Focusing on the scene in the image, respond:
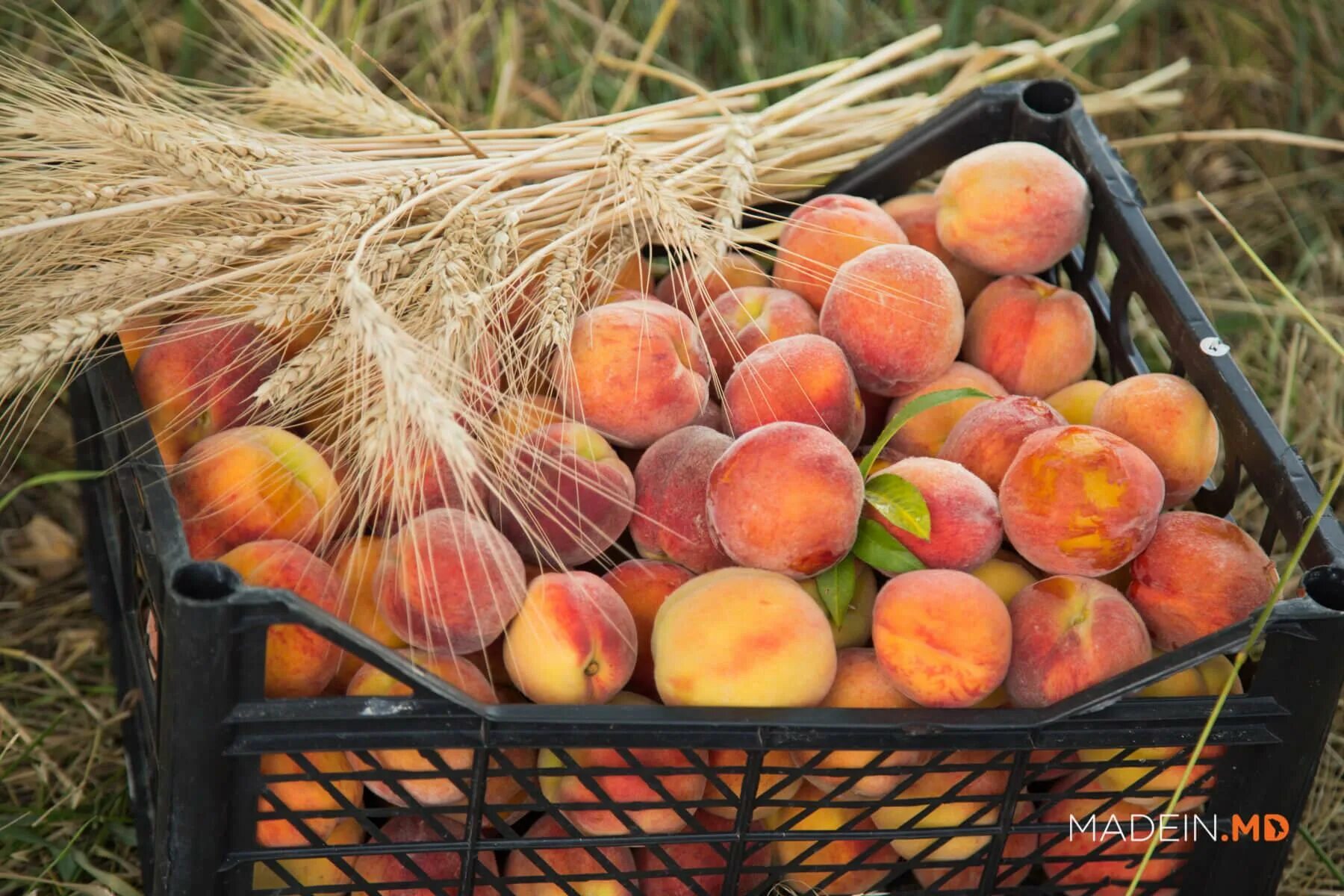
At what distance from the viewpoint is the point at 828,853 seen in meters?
0.85

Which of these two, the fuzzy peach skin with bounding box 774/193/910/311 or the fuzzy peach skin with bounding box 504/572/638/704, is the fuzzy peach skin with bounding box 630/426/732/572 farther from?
the fuzzy peach skin with bounding box 774/193/910/311

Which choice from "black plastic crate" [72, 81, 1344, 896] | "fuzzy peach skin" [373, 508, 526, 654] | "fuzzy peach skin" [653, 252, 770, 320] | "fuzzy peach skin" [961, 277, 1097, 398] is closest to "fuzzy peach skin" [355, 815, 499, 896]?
"black plastic crate" [72, 81, 1344, 896]

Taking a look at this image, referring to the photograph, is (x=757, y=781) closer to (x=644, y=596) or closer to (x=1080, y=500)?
(x=644, y=596)

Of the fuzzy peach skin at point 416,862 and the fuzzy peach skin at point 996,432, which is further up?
the fuzzy peach skin at point 996,432

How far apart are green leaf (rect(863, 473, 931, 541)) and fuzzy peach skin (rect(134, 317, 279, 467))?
16.2 inches

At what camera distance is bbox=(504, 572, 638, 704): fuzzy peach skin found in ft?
2.49

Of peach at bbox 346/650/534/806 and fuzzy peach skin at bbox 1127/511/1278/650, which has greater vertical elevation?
fuzzy peach skin at bbox 1127/511/1278/650

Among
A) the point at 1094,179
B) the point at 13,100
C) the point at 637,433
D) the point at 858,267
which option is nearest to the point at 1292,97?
the point at 1094,179

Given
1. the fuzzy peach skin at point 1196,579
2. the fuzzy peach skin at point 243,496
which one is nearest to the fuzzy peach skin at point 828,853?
the fuzzy peach skin at point 1196,579

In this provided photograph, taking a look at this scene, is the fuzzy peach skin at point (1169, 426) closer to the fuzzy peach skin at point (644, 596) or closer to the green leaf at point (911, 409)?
the green leaf at point (911, 409)

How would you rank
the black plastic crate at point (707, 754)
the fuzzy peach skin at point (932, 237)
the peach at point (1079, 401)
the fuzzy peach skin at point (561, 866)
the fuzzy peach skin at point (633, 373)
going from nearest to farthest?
the black plastic crate at point (707, 754) → the fuzzy peach skin at point (561, 866) → the fuzzy peach skin at point (633, 373) → the peach at point (1079, 401) → the fuzzy peach skin at point (932, 237)

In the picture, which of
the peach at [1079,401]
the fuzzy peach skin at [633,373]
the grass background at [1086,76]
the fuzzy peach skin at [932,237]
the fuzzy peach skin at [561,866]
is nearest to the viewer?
the fuzzy peach skin at [561,866]

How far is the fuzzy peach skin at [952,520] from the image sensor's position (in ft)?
2.70

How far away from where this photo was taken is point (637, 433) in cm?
91
